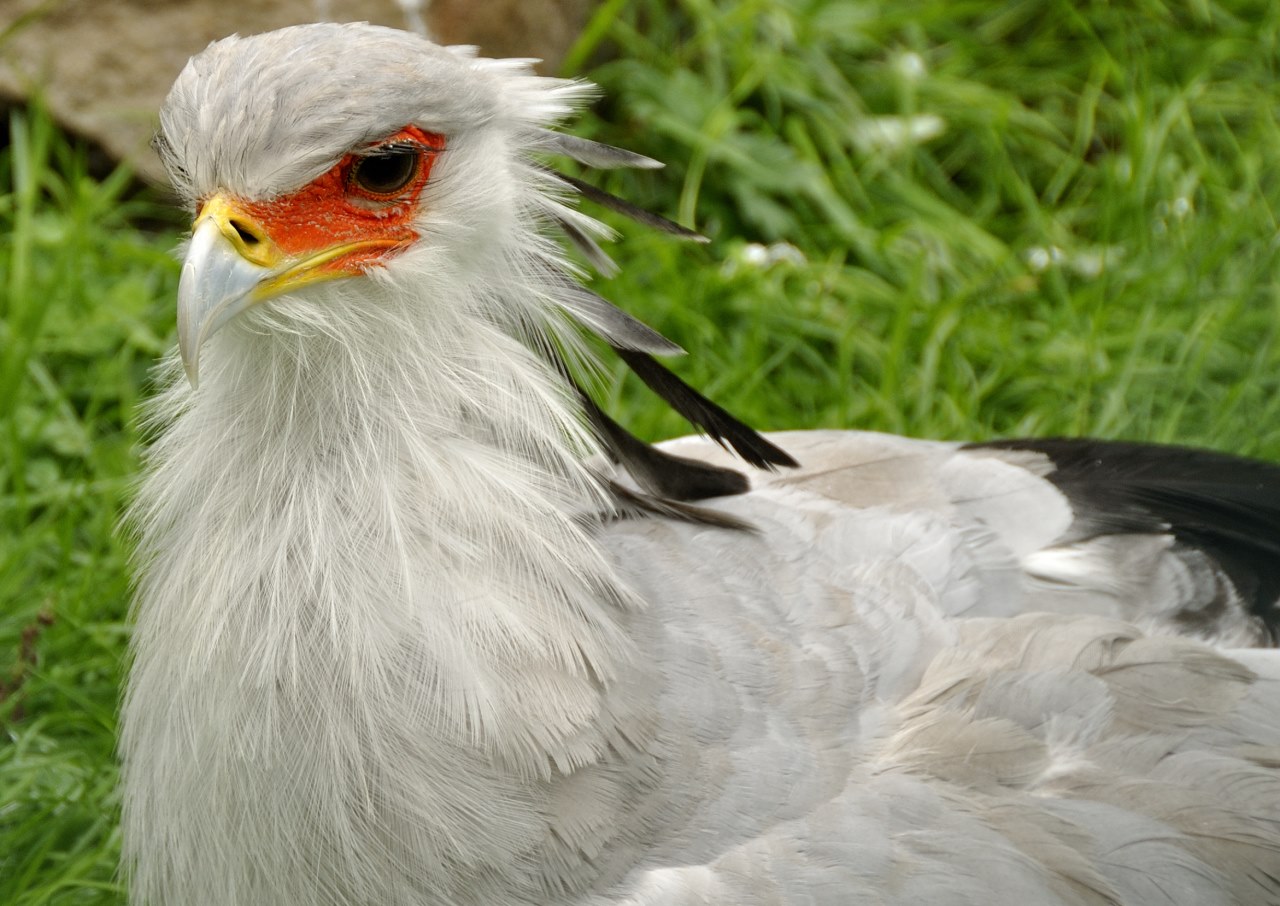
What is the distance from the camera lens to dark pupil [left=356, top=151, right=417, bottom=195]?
6.55ft

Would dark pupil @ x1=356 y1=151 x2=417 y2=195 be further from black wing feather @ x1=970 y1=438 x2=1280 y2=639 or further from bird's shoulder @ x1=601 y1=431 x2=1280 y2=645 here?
black wing feather @ x1=970 y1=438 x2=1280 y2=639

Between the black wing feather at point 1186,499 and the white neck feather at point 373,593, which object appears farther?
the black wing feather at point 1186,499

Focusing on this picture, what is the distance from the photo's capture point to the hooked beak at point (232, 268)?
1903 millimetres

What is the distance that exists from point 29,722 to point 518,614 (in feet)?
5.30

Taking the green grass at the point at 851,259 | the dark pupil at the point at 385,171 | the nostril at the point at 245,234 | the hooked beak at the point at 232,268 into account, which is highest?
the dark pupil at the point at 385,171

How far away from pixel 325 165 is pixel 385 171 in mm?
102

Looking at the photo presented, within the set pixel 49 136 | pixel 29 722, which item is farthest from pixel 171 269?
pixel 29 722

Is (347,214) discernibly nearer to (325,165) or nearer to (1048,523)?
(325,165)

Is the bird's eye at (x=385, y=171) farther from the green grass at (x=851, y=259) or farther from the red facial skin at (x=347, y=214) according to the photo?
the green grass at (x=851, y=259)

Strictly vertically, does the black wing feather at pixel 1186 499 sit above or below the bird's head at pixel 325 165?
below

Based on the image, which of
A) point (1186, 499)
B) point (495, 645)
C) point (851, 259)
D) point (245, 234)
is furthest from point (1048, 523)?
point (851, 259)

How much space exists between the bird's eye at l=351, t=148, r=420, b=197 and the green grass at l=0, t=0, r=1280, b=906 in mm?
1478

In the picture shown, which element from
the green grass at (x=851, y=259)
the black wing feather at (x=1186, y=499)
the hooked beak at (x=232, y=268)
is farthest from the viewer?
the green grass at (x=851, y=259)

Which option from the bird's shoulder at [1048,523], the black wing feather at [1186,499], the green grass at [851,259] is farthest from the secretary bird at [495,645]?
the green grass at [851,259]
